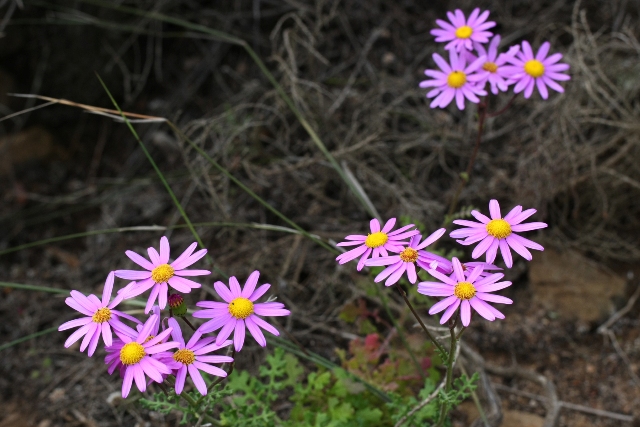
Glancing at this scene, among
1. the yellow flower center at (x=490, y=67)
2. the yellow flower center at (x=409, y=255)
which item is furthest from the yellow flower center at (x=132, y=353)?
the yellow flower center at (x=490, y=67)

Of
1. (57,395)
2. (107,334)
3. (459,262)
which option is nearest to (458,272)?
(459,262)

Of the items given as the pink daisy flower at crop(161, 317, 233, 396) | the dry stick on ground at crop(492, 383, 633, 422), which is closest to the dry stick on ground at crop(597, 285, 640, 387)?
the dry stick on ground at crop(492, 383, 633, 422)

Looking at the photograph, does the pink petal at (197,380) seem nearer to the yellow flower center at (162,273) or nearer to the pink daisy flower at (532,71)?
the yellow flower center at (162,273)

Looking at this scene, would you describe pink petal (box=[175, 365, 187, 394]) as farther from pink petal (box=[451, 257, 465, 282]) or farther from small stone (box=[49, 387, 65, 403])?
small stone (box=[49, 387, 65, 403])

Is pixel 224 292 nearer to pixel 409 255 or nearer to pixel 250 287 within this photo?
pixel 250 287

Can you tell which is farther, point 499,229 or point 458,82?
point 458,82

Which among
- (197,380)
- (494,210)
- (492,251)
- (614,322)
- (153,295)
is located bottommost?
(197,380)
